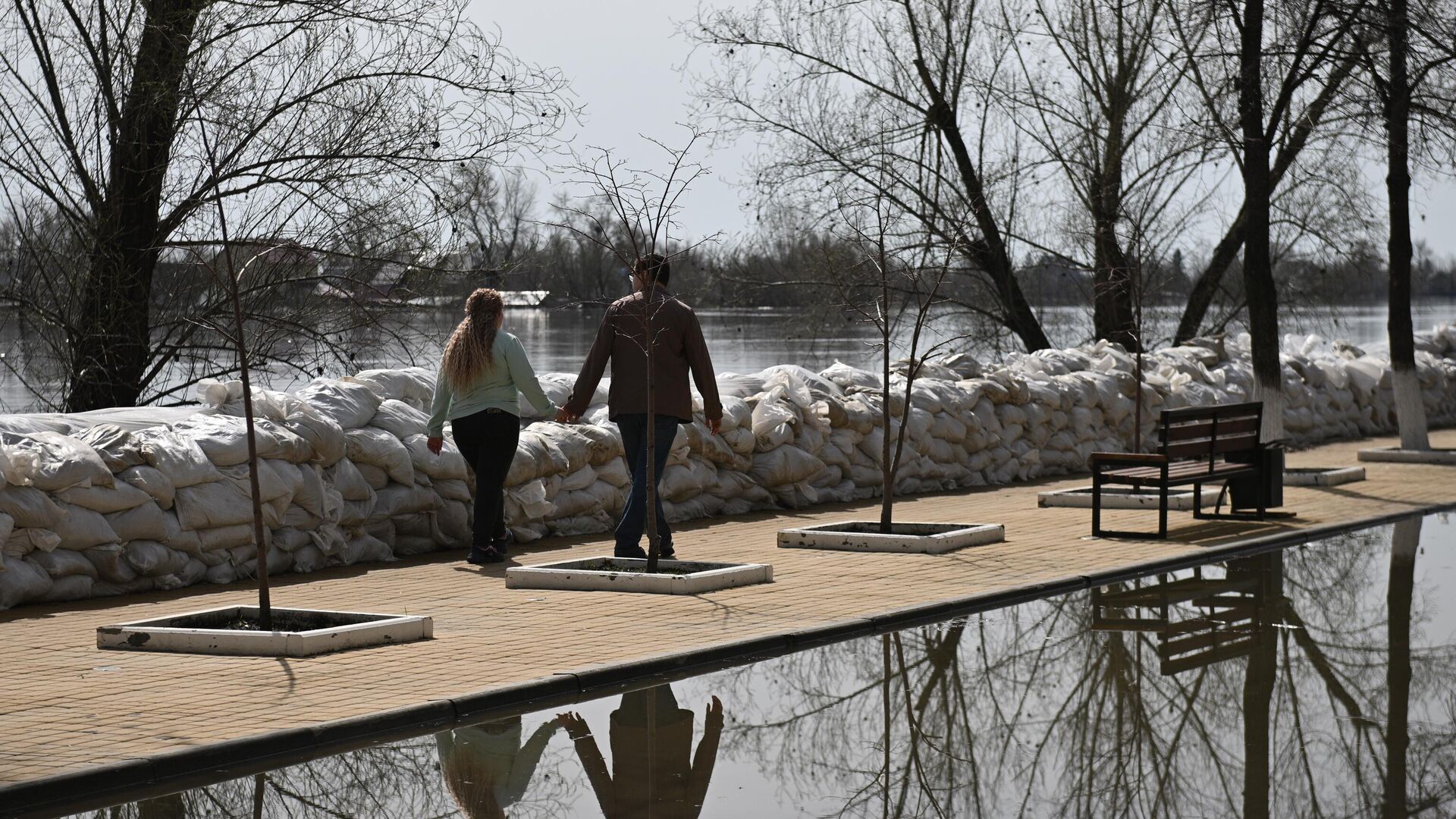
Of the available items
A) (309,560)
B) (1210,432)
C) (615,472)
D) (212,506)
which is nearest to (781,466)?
(615,472)

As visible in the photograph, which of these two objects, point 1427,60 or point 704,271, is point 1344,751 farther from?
point 704,271

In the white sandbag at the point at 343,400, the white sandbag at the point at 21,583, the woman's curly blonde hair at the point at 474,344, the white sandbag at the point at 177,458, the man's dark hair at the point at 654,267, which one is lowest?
the white sandbag at the point at 21,583

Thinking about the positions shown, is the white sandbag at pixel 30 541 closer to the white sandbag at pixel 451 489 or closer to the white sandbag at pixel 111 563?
the white sandbag at pixel 111 563

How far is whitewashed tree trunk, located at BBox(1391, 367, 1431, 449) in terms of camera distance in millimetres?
16469

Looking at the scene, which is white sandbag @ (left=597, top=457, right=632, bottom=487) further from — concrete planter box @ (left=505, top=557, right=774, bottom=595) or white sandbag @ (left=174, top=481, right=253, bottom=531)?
white sandbag @ (left=174, top=481, right=253, bottom=531)

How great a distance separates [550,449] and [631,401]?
5.24 ft

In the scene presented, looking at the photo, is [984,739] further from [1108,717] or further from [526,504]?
[526,504]

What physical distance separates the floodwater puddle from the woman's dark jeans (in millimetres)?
3067

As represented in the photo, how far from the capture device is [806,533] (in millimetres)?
10320

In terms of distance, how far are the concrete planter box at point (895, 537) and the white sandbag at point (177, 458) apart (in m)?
3.43

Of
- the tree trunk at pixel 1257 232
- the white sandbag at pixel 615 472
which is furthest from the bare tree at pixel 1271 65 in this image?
the white sandbag at pixel 615 472

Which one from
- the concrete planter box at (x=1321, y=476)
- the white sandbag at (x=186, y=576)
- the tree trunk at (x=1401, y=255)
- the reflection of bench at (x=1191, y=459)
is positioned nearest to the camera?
the white sandbag at (x=186, y=576)

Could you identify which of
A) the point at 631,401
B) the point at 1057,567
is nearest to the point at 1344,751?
the point at 1057,567

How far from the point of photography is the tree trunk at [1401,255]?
15.6 meters
